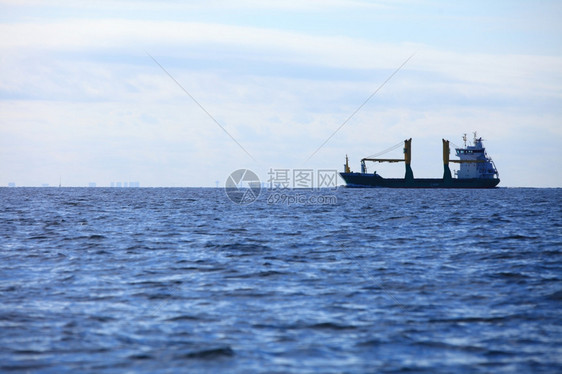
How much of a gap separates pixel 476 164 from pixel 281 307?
464 feet

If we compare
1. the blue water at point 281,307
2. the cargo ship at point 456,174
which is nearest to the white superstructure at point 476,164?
the cargo ship at point 456,174

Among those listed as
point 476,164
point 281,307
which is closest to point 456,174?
point 476,164

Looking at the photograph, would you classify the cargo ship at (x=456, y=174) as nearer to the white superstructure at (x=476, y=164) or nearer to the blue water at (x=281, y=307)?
the white superstructure at (x=476, y=164)

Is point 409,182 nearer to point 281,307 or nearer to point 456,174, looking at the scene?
A: point 456,174

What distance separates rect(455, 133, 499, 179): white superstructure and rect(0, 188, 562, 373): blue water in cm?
12724

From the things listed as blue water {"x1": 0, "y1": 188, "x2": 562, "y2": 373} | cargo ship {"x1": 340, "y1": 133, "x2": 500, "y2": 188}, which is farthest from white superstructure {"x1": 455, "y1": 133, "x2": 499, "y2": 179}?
blue water {"x1": 0, "y1": 188, "x2": 562, "y2": 373}

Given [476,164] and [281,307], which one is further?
[476,164]

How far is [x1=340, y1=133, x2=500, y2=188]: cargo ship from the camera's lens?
14538cm

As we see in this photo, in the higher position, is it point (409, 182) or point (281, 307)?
point (409, 182)

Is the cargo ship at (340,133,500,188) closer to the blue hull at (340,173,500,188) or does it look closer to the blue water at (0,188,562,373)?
the blue hull at (340,173,500,188)

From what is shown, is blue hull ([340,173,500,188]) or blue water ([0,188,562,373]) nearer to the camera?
blue water ([0,188,562,373])

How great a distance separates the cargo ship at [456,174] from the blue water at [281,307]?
126513 mm

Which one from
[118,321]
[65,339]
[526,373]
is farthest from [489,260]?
[65,339]

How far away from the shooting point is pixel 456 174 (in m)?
147
